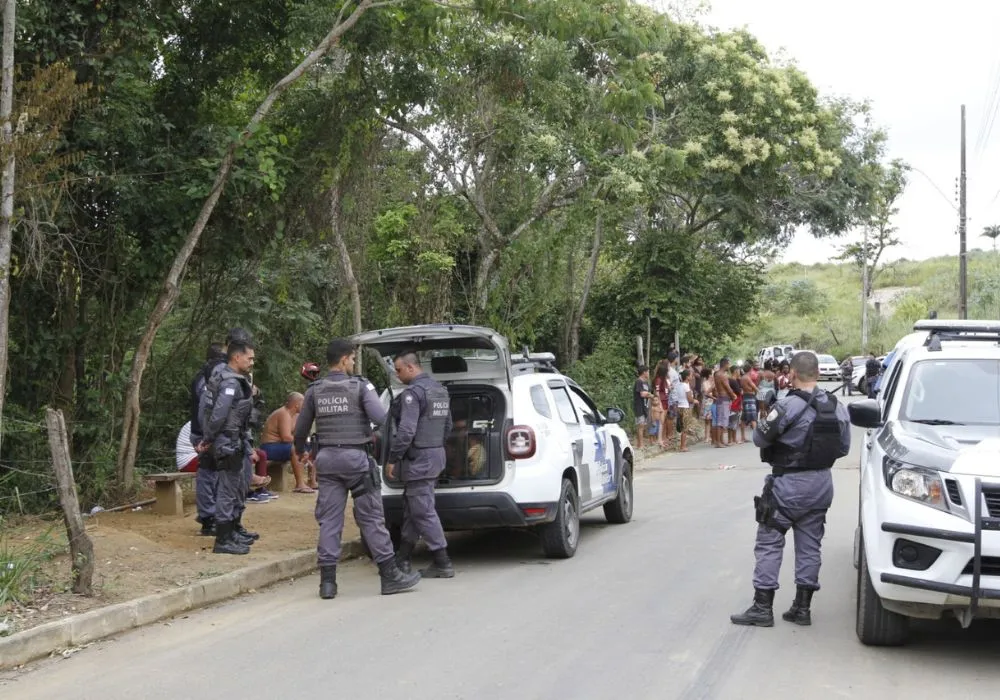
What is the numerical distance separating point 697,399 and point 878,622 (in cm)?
1873

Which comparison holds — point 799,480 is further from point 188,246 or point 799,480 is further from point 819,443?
point 188,246

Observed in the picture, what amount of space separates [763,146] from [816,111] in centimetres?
304

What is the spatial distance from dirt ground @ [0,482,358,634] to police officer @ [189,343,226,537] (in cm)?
19

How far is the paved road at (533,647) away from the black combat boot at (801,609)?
10cm

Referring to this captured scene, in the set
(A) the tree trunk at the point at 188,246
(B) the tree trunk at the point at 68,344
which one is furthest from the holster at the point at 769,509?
(B) the tree trunk at the point at 68,344

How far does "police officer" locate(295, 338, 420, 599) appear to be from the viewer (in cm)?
832

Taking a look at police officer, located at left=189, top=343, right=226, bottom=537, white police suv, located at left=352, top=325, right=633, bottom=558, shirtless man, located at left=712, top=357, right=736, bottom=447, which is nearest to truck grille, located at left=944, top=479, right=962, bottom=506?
white police suv, located at left=352, top=325, right=633, bottom=558

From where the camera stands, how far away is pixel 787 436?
22.7ft

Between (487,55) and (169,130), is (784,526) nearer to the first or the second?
(169,130)

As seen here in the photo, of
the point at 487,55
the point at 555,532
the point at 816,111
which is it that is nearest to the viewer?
the point at 555,532

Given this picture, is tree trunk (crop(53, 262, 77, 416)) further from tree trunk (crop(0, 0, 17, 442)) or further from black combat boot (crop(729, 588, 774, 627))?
black combat boot (crop(729, 588, 774, 627))

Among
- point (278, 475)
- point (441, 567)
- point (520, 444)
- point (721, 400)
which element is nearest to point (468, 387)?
point (520, 444)

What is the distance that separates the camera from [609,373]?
25.3m

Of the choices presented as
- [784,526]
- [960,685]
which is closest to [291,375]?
[784,526]
